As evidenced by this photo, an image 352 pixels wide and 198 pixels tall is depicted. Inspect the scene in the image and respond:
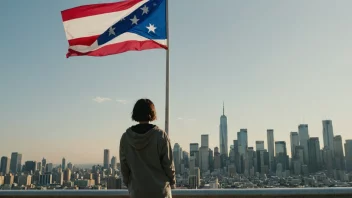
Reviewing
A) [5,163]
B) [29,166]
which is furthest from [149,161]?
[5,163]

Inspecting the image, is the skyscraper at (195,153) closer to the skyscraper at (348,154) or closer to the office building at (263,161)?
the office building at (263,161)

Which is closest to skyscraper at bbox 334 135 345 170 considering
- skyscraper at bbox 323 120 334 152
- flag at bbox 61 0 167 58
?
skyscraper at bbox 323 120 334 152

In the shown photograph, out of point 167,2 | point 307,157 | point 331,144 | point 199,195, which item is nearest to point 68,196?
point 199,195

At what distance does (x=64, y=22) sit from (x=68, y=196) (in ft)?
13.9

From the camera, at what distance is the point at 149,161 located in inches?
145

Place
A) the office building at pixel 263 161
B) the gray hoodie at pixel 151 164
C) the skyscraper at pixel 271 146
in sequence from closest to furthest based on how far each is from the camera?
the gray hoodie at pixel 151 164 < the office building at pixel 263 161 < the skyscraper at pixel 271 146

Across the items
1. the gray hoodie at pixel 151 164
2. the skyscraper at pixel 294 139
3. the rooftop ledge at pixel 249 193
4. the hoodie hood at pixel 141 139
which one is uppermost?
the skyscraper at pixel 294 139

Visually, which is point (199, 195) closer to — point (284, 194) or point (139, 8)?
point (284, 194)

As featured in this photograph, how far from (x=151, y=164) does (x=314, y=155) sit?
152449mm

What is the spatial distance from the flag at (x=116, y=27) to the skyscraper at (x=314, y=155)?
13872 cm

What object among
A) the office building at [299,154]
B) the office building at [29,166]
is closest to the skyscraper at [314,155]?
the office building at [299,154]

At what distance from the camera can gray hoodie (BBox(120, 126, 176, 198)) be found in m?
3.62

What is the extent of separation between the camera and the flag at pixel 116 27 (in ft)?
25.3

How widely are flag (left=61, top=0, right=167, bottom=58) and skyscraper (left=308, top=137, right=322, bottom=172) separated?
138719 mm
